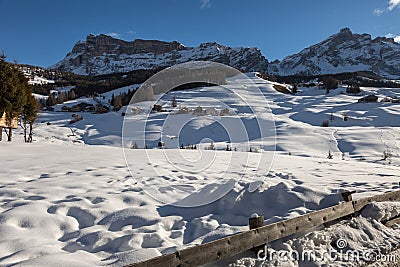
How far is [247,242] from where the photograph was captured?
3.61 m

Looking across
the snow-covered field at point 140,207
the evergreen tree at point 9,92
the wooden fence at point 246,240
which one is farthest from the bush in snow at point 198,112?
the wooden fence at point 246,240

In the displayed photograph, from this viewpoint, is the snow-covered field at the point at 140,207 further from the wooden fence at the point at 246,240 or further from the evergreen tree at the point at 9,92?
the evergreen tree at the point at 9,92

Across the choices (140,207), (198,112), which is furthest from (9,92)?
(198,112)

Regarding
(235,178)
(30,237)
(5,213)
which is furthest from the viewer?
(235,178)

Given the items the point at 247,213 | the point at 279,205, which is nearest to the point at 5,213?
the point at 247,213

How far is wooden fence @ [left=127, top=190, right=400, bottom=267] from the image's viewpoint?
2.96 metres

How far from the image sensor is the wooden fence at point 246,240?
2.96 m

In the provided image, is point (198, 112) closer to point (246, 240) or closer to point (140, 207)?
point (140, 207)

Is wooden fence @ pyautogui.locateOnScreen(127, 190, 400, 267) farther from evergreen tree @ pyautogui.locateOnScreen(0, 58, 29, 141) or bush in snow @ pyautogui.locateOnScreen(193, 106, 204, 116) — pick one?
bush in snow @ pyautogui.locateOnScreen(193, 106, 204, 116)

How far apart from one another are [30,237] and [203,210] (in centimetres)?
289

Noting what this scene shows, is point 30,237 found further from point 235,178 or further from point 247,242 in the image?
point 235,178

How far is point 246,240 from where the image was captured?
3600mm

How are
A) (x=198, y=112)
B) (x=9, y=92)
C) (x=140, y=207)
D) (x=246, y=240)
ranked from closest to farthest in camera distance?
(x=246, y=240) → (x=140, y=207) → (x=9, y=92) → (x=198, y=112)

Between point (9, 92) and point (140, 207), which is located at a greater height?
point (9, 92)
